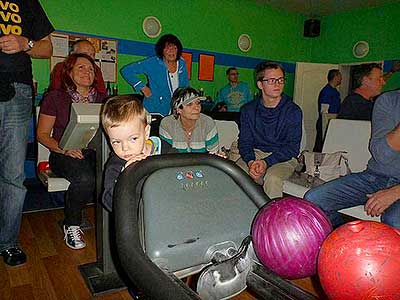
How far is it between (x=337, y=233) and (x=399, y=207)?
3.10 feet

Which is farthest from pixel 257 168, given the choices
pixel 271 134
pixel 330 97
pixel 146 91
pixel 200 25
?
pixel 330 97

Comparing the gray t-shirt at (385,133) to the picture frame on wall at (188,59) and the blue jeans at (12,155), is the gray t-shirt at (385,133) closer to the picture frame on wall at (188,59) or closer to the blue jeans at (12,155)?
the blue jeans at (12,155)

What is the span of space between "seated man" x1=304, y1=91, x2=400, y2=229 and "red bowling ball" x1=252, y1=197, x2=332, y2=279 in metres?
0.83

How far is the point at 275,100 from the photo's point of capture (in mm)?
2447

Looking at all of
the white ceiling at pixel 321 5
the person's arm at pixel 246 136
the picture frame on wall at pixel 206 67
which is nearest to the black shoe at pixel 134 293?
the person's arm at pixel 246 136

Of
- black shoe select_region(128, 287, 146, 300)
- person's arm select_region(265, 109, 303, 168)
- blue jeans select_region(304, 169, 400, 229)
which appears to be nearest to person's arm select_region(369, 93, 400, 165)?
blue jeans select_region(304, 169, 400, 229)

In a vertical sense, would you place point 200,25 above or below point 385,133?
above

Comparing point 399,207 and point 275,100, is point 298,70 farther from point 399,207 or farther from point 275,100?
point 399,207

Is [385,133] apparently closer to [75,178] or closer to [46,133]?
[75,178]

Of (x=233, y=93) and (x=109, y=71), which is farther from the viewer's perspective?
(x=233, y=93)

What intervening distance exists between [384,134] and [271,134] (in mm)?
770

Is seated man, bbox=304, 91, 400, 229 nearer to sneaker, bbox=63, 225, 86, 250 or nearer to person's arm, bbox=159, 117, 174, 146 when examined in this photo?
person's arm, bbox=159, 117, 174, 146

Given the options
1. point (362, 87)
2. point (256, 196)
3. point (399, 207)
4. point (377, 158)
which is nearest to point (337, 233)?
point (256, 196)

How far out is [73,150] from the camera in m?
2.30
